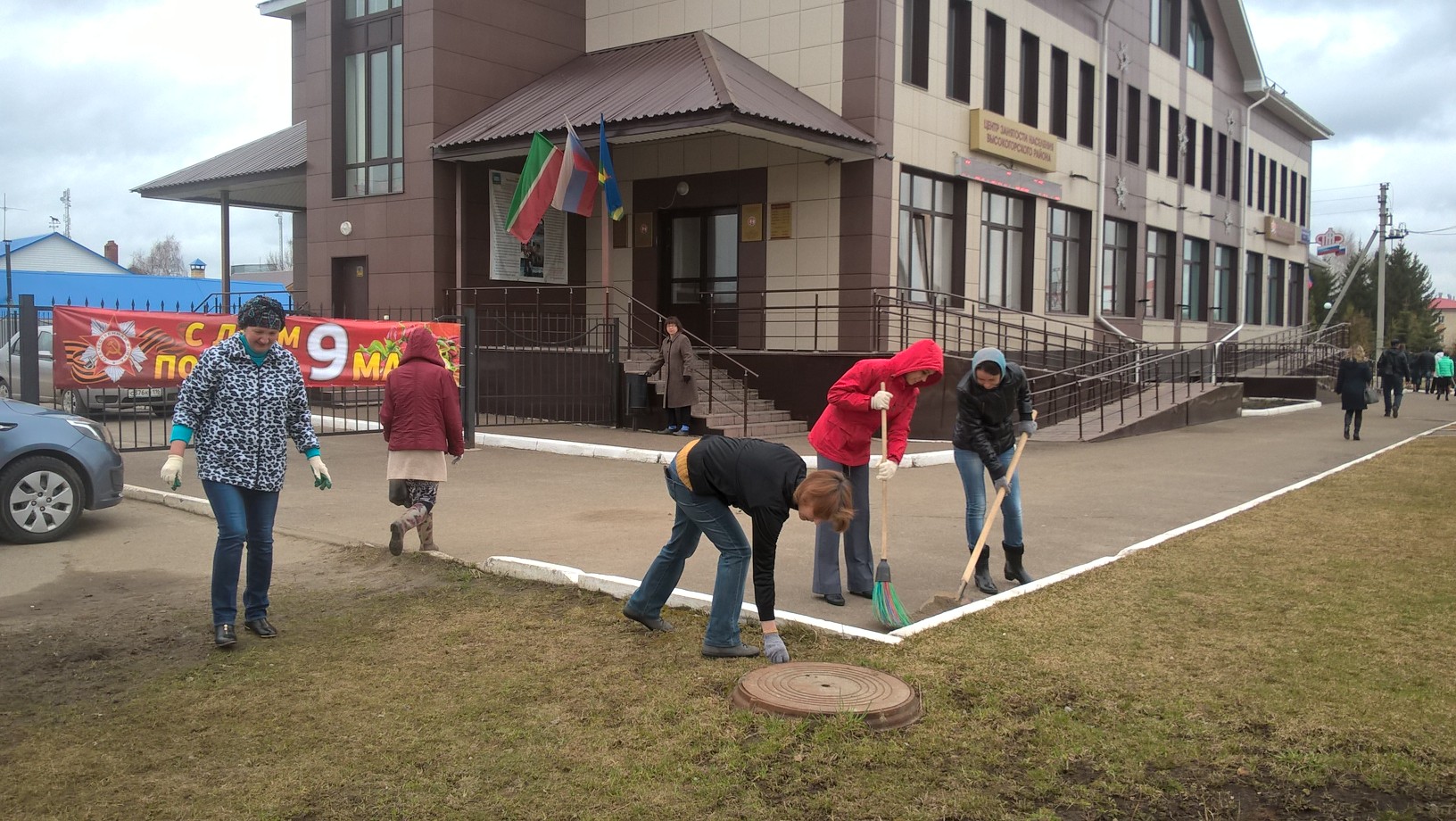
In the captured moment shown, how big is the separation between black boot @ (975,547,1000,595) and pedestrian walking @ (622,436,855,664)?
202 cm

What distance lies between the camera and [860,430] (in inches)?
260

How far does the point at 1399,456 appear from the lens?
14891mm

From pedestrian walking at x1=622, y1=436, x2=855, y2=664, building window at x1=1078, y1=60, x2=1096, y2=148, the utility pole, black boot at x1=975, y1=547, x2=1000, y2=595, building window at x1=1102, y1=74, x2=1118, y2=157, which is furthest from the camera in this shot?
the utility pole

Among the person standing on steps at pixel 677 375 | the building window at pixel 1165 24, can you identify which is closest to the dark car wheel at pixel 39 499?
the person standing on steps at pixel 677 375

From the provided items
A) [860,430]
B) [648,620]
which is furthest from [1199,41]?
[648,620]

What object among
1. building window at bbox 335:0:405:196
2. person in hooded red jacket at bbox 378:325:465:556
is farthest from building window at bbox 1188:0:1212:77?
person in hooded red jacket at bbox 378:325:465:556

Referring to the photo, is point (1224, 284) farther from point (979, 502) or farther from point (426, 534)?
point (426, 534)

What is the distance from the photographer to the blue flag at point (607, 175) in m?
16.4

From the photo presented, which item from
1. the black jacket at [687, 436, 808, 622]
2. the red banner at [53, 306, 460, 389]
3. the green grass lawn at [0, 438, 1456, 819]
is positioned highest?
the red banner at [53, 306, 460, 389]

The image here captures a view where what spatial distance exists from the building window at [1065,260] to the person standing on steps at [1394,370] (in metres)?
6.18

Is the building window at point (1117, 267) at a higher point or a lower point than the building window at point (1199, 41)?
lower

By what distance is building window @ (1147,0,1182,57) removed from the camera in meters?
28.9

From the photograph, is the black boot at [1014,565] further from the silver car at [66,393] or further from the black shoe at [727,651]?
the silver car at [66,393]

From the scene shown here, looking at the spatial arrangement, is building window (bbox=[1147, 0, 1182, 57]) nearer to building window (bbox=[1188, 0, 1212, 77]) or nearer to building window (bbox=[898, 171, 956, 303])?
building window (bbox=[1188, 0, 1212, 77])
